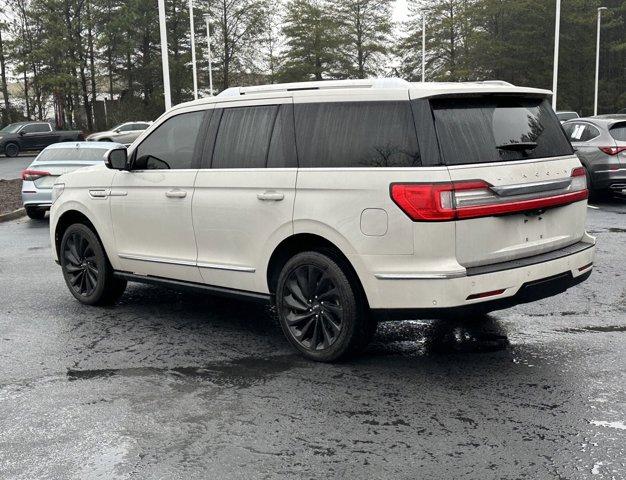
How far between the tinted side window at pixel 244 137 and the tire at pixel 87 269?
1.83 m

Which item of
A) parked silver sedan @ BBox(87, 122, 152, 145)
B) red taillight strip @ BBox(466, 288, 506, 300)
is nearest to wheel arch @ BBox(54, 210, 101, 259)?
red taillight strip @ BBox(466, 288, 506, 300)

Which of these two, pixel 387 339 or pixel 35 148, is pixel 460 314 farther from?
pixel 35 148


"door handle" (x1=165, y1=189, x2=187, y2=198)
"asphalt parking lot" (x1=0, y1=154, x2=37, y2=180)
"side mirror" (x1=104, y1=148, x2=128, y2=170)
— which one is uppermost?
"side mirror" (x1=104, y1=148, x2=128, y2=170)

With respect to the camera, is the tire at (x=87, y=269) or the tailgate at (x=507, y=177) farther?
the tire at (x=87, y=269)

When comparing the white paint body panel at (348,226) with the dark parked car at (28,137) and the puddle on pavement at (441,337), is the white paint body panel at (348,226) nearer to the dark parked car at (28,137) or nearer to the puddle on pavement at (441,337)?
the puddle on pavement at (441,337)

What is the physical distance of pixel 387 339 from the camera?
18.7 ft

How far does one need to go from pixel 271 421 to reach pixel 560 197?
2.53m

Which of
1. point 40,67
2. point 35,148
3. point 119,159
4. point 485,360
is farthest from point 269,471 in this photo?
point 40,67

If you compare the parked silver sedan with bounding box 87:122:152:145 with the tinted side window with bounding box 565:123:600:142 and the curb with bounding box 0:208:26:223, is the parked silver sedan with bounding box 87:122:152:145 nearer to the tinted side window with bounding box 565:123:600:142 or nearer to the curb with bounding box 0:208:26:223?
the curb with bounding box 0:208:26:223

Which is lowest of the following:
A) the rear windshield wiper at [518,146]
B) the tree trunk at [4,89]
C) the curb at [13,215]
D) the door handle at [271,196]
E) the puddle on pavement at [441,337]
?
the curb at [13,215]

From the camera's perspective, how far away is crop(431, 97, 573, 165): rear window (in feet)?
15.2

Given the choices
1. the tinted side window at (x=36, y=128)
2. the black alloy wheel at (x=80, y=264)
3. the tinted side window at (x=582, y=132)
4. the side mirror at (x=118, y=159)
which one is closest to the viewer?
the side mirror at (x=118, y=159)

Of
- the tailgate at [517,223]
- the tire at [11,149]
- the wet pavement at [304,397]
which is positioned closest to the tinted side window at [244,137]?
the wet pavement at [304,397]

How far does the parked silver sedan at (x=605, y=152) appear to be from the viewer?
1340 centimetres
